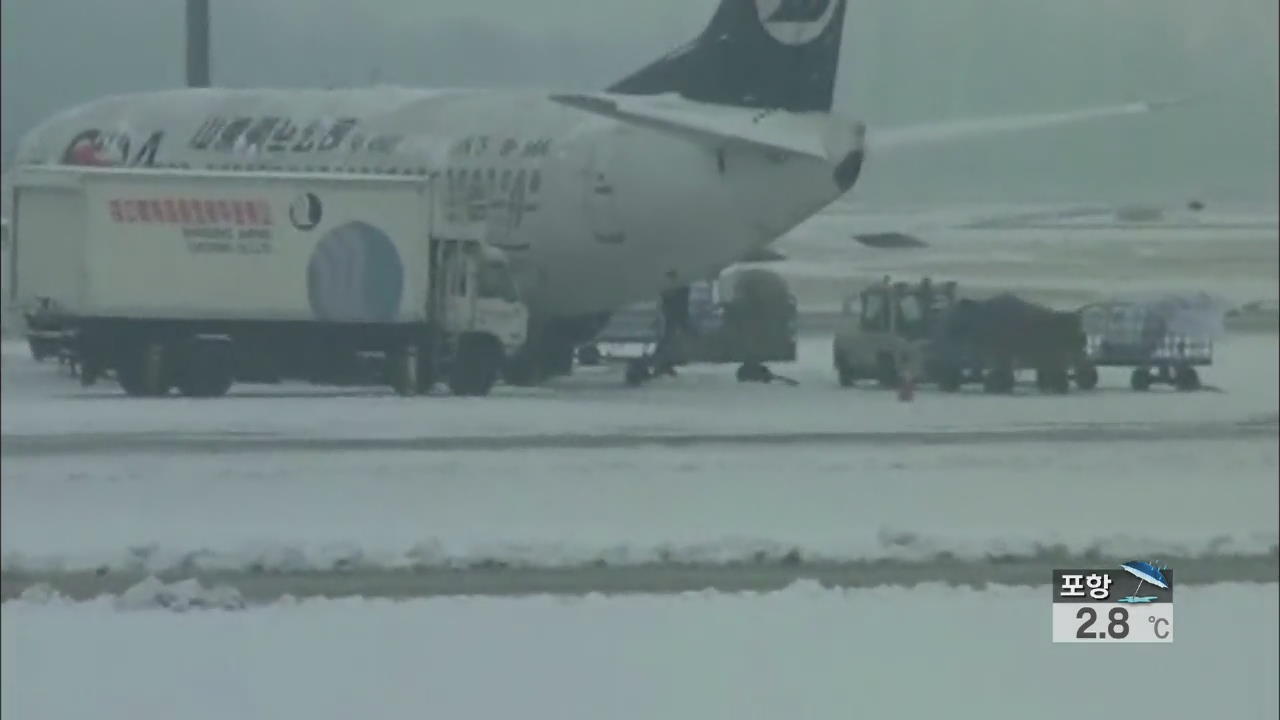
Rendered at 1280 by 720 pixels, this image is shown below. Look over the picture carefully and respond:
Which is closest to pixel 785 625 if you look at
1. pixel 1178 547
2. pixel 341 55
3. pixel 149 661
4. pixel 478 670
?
pixel 478 670

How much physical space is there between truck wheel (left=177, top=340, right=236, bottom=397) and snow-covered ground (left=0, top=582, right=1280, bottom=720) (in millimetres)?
7297

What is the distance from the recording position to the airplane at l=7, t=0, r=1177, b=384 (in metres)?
15.6

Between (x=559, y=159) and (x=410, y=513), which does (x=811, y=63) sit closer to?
(x=559, y=159)

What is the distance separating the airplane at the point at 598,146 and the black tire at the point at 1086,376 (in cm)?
319

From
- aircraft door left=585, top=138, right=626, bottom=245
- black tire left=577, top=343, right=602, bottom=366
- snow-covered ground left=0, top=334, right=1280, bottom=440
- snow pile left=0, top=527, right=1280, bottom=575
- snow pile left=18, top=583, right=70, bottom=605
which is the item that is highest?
aircraft door left=585, top=138, right=626, bottom=245

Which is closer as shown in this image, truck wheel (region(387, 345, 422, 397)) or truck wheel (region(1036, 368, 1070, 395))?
truck wheel (region(387, 345, 422, 397))

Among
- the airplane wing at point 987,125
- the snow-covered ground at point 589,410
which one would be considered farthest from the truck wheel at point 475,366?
the airplane wing at point 987,125

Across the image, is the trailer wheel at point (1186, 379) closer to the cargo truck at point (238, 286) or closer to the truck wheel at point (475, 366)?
the cargo truck at point (238, 286)

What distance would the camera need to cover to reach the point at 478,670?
25.0 feet

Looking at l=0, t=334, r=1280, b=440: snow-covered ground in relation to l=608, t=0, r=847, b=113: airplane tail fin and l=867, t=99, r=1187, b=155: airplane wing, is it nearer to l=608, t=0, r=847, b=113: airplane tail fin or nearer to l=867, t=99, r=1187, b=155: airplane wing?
l=608, t=0, r=847, b=113: airplane tail fin

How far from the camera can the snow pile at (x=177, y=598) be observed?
926cm

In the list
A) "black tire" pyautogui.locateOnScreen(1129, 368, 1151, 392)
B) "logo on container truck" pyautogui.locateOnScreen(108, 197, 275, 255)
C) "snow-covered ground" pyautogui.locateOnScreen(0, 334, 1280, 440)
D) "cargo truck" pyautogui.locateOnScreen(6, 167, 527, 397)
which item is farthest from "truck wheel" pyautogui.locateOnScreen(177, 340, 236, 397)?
"black tire" pyautogui.locateOnScreen(1129, 368, 1151, 392)

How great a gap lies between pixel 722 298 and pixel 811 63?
11.8ft

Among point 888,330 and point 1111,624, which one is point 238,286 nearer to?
point 888,330
